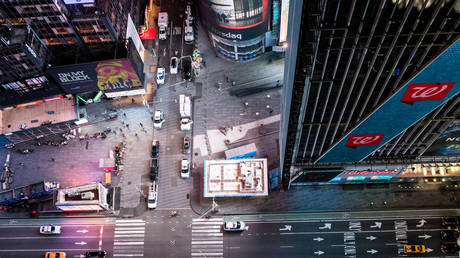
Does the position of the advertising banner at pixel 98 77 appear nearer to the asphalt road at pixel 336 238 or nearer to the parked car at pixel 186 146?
the parked car at pixel 186 146

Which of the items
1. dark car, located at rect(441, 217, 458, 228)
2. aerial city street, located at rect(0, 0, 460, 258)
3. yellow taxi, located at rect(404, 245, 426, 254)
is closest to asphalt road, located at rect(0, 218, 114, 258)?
aerial city street, located at rect(0, 0, 460, 258)

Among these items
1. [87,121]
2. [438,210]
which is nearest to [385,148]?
[438,210]

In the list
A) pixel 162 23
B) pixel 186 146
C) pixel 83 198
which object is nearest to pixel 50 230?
pixel 83 198

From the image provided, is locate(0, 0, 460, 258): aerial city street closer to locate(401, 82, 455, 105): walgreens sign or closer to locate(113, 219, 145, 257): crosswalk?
locate(113, 219, 145, 257): crosswalk

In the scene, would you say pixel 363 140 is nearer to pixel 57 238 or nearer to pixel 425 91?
pixel 425 91

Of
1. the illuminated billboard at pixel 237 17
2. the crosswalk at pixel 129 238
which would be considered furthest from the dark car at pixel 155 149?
the illuminated billboard at pixel 237 17

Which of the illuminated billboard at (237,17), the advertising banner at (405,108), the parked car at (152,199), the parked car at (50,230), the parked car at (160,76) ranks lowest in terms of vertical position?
the parked car at (50,230)

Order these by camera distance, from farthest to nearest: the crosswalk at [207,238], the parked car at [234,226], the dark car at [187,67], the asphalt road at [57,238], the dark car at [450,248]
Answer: the dark car at [187,67], the asphalt road at [57,238], the parked car at [234,226], the crosswalk at [207,238], the dark car at [450,248]

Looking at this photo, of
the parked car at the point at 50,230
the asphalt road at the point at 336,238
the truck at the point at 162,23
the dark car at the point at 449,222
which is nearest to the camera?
the asphalt road at the point at 336,238
